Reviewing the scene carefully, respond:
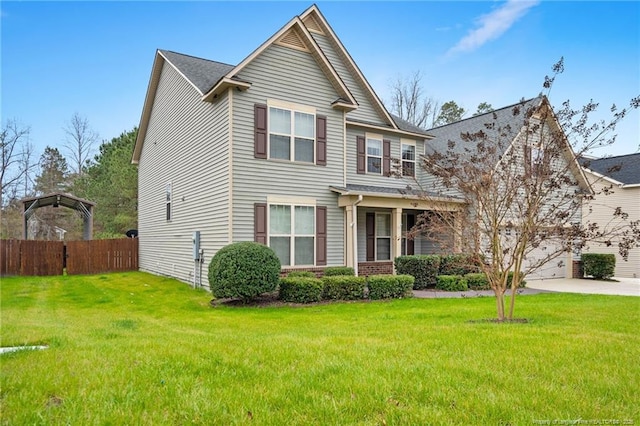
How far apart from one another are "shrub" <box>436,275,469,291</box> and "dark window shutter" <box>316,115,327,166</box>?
5307mm

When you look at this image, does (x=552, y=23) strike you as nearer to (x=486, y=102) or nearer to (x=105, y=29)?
(x=105, y=29)

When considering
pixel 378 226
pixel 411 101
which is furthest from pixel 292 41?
pixel 411 101

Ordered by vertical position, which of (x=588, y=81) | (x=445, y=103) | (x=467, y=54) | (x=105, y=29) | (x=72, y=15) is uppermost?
(x=445, y=103)

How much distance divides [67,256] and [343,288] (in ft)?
43.0

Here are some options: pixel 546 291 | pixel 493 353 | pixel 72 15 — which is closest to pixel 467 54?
pixel 546 291

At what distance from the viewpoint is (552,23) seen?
1133 centimetres

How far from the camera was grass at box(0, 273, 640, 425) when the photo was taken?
2.83m

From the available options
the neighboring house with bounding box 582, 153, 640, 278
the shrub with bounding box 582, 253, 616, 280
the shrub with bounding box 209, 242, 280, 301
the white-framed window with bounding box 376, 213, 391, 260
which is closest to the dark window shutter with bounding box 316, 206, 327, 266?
the shrub with bounding box 209, 242, 280, 301

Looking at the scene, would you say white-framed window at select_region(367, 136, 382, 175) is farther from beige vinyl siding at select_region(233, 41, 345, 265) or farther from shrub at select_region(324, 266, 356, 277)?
shrub at select_region(324, 266, 356, 277)

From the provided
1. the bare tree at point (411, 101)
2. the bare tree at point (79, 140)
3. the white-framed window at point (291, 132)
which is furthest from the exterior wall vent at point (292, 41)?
the bare tree at point (79, 140)

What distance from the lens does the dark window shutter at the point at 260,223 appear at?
37.3 ft

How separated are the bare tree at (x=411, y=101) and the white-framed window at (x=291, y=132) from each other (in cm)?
2203

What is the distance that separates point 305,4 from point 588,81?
30.1ft

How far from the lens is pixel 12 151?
27234 mm
